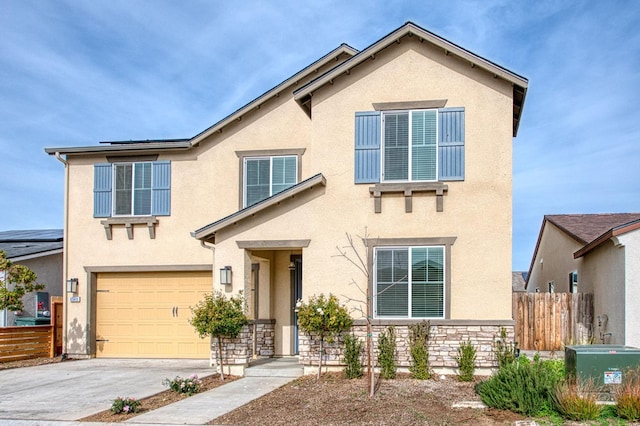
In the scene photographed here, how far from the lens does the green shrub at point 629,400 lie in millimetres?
8781

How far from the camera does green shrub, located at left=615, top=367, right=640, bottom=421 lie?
28.8 feet

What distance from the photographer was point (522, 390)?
947 centimetres

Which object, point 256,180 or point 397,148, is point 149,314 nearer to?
point 256,180

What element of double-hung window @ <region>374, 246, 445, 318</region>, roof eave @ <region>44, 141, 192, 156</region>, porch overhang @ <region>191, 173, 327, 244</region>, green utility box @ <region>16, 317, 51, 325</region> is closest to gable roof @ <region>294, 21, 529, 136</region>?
porch overhang @ <region>191, 173, 327, 244</region>

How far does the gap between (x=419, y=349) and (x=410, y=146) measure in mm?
4238

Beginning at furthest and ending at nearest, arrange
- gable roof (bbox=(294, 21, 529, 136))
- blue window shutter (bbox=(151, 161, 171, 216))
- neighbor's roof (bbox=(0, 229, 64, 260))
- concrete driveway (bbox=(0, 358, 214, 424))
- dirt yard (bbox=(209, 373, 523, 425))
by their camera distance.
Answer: neighbor's roof (bbox=(0, 229, 64, 260))
blue window shutter (bbox=(151, 161, 171, 216))
gable roof (bbox=(294, 21, 529, 136))
concrete driveway (bbox=(0, 358, 214, 424))
dirt yard (bbox=(209, 373, 523, 425))

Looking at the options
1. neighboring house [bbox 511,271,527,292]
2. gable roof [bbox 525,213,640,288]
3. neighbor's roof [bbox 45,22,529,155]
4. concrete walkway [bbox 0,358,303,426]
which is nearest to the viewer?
concrete walkway [bbox 0,358,303,426]

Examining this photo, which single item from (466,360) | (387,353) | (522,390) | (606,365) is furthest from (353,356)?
(606,365)

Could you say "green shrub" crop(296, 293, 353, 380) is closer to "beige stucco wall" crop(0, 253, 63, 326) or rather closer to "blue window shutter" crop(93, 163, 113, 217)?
"blue window shutter" crop(93, 163, 113, 217)

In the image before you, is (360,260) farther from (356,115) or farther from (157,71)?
(157,71)

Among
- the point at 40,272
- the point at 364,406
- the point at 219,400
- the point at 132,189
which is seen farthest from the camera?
the point at 40,272

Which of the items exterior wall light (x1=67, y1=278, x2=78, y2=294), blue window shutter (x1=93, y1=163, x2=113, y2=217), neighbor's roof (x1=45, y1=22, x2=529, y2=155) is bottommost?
exterior wall light (x1=67, y1=278, x2=78, y2=294)

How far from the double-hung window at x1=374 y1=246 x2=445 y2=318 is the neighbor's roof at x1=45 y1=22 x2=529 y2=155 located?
3.76 meters

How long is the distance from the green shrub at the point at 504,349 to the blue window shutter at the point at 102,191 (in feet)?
34.9
